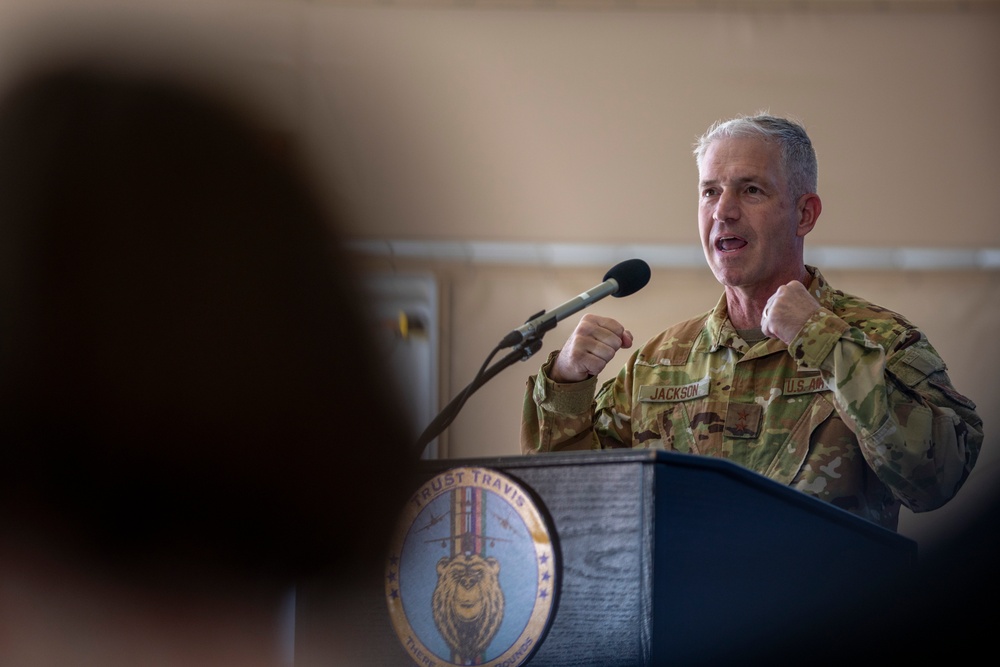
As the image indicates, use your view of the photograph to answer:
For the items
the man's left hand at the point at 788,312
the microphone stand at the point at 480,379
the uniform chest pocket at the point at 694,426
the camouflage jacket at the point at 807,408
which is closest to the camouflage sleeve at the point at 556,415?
the camouflage jacket at the point at 807,408

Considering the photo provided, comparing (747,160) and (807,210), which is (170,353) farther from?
(807,210)

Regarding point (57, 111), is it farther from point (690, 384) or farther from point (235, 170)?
point (690, 384)

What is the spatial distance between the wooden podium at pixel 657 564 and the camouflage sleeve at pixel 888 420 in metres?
0.51

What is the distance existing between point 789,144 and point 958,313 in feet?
5.94

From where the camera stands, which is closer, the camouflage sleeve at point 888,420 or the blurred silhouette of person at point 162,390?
the blurred silhouette of person at point 162,390

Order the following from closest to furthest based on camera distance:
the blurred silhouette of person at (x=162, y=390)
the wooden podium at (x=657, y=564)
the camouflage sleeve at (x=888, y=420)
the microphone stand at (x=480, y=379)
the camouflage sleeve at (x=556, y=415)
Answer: the blurred silhouette of person at (x=162, y=390) < the wooden podium at (x=657, y=564) < the microphone stand at (x=480, y=379) < the camouflage sleeve at (x=888, y=420) < the camouflage sleeve at (x=556, y=415)

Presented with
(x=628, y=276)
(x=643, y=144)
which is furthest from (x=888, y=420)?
(x=643, y=144)

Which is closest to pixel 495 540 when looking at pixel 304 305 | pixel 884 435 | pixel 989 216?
pixel 304 305

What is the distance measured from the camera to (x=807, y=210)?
227cm

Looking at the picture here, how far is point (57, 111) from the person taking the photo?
60cm

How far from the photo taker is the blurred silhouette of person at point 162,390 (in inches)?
22.5

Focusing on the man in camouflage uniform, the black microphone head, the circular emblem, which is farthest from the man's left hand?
the circular emblem

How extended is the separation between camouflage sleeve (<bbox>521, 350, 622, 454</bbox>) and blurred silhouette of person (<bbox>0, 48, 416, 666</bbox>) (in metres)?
1.30

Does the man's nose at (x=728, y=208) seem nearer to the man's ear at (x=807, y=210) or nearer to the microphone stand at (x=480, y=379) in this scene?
the man's ear at (x=807, y=210)
